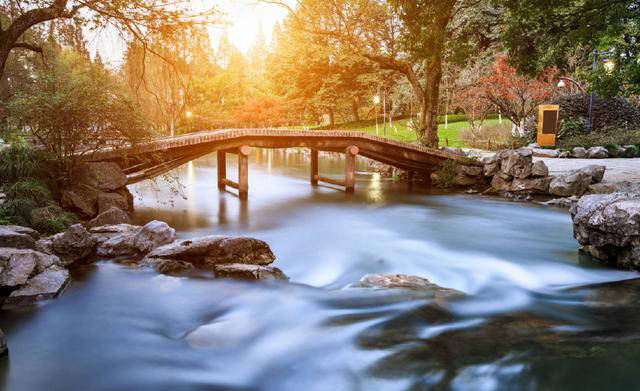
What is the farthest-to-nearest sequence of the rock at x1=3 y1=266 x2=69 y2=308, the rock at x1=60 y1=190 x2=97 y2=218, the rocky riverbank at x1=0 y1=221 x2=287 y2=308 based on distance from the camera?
1. the rock at x1=60 y1=190 x2=97 y2=218
2. the rocky riverbank at x1=0 y1=221 x2=287 y2=308
3. the rock at x1=3 y1=266 x2=69 y2=308

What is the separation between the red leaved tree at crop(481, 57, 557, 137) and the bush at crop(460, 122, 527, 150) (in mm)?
828

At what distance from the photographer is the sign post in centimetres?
2420

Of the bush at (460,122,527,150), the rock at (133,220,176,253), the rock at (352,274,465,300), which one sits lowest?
the rock at (352,274,465,300)

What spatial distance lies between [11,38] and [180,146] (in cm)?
541

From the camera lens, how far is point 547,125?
24422 mm

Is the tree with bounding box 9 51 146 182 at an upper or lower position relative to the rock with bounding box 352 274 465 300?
upper

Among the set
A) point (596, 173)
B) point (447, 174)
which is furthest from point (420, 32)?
point (596, 173)

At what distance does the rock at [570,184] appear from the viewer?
1504cm

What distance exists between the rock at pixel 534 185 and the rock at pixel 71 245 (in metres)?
13.7

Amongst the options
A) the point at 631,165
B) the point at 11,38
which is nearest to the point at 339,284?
the point at 11,38

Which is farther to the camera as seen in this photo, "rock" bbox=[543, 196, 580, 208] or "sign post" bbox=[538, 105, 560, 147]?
"sign post" bbox=[538, 105, 560, 147]

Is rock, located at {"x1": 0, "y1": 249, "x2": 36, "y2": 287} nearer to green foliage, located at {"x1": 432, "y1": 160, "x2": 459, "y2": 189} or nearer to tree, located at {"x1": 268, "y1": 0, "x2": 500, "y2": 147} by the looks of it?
tree, located at {"x1": 268, "y1": 0, "x2": 500, "y2": 147}

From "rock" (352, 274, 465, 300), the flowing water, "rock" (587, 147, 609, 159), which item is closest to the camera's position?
the flowing water

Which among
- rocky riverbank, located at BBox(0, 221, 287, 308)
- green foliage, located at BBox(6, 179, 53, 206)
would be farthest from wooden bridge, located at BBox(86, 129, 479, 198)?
rocky riverbank, located at BBox(0, 221, 287, 308)
